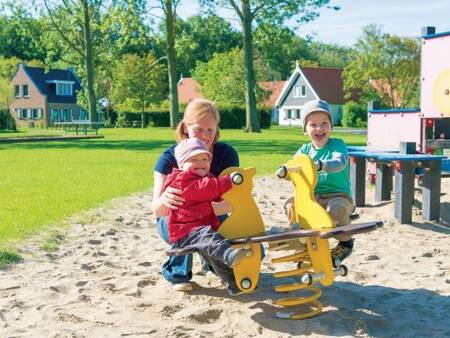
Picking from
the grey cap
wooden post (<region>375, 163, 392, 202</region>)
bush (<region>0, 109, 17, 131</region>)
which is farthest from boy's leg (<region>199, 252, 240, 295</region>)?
bush (<region>0, 109, 17, 131</region>)

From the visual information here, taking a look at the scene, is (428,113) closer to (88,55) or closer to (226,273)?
(226,273)

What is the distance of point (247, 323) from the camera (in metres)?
3.94

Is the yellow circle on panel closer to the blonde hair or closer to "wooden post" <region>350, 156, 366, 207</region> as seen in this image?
"wooden post" <region>350, 156, 366, 207</region>

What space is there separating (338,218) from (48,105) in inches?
2365

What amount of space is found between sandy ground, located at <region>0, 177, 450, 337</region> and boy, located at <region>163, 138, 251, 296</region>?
38 centimetres

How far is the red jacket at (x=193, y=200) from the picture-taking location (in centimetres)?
407

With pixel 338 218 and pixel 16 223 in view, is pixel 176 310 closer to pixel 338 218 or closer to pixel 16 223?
pixel 338 218

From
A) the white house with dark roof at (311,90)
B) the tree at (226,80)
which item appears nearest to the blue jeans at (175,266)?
the tree at (226,80)

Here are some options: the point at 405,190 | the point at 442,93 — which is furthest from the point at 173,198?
the point at 442,93

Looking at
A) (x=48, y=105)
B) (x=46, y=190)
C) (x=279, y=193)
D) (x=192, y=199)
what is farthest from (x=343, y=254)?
(x=48, y=105)

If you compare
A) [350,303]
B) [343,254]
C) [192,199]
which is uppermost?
[192,199]

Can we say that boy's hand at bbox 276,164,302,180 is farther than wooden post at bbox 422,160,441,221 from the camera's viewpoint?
No

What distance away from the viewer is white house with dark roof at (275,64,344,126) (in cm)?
6166

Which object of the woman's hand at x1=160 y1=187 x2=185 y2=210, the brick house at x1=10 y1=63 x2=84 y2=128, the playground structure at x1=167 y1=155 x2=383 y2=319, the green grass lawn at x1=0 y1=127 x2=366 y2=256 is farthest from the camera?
the brick house at x1=10 y1=63 x2=84 y2=128
